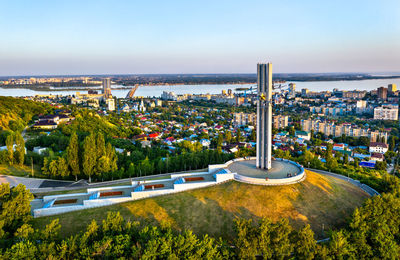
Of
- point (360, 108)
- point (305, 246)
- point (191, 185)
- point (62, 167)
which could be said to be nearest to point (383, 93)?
point (360, 108)

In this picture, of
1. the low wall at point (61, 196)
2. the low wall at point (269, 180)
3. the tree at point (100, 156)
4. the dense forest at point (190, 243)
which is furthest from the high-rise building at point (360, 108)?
the low wall at point (61, 196)

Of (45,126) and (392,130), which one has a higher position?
(45,126)

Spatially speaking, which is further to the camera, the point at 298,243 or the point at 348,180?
the point at 348,180

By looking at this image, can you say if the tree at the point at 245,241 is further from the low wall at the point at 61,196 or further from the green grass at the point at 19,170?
the green grass at the point at 19,170

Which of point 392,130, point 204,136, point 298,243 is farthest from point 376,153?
point 298,243

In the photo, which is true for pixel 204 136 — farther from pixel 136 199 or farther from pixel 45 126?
pixel 136 199

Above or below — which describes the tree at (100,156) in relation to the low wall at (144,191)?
above

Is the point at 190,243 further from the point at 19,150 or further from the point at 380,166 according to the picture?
the point at 380,166
